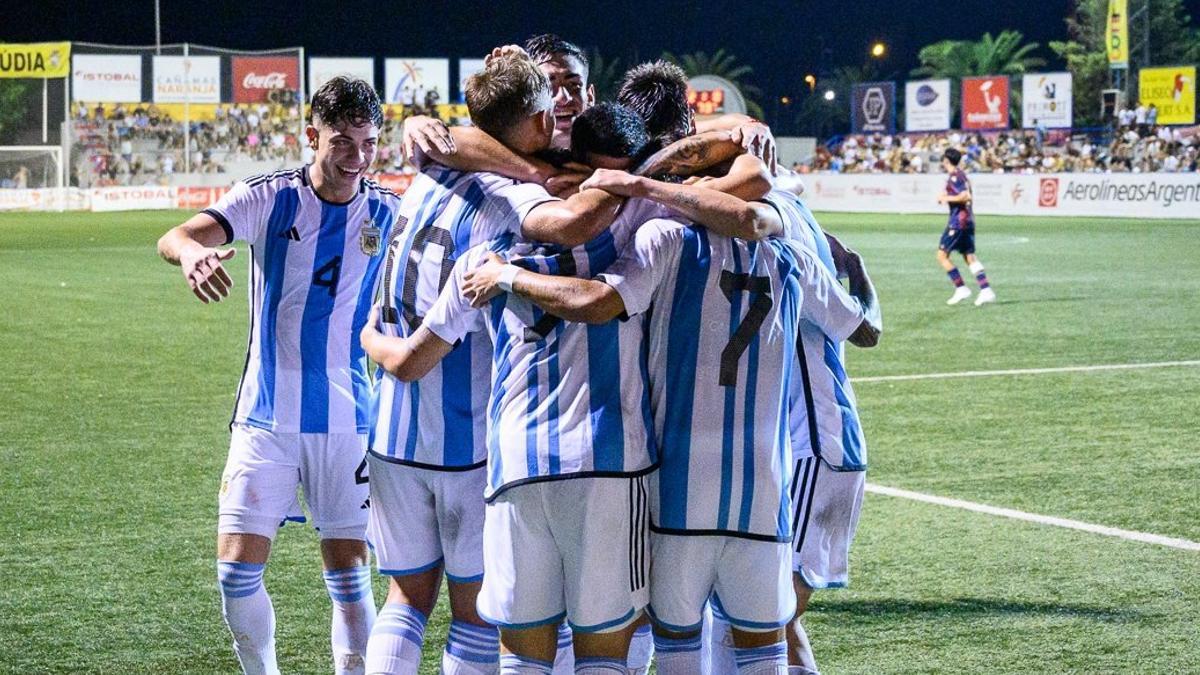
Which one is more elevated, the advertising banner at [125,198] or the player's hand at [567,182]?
the advertising banner at [125,198]

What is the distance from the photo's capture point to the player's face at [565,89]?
4.49 meters

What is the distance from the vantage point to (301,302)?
185 inches

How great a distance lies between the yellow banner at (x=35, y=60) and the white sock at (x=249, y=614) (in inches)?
2050

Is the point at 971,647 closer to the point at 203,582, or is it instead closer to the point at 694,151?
the point at 694,151

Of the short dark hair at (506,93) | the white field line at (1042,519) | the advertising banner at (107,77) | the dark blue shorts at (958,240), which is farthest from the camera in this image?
the advertising banner at (107,77)

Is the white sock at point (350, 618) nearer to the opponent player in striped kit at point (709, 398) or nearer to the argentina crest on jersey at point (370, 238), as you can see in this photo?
the argentina crest on jersey at point (370, 238)

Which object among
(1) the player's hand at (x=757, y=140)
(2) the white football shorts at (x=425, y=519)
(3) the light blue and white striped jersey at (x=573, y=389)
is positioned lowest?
(2) the white football shorts at (x=425, y=519)

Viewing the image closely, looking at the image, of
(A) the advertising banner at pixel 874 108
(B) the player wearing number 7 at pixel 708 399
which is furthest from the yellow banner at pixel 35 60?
(B) the player wearing number 7 at pixel 708 399

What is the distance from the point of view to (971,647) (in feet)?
17.7

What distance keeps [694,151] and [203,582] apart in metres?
3.58

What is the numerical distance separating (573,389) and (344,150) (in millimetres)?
1507

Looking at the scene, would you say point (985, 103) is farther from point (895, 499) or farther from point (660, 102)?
point (660, 102)

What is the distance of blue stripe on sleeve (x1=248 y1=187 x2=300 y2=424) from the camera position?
4.70 metres

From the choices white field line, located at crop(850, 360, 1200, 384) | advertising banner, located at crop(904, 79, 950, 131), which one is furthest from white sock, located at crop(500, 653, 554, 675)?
advertising banner, located at crop(904, 79, 950, 131)
